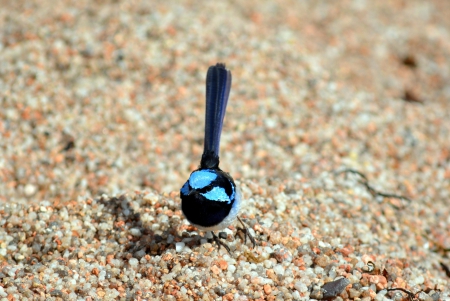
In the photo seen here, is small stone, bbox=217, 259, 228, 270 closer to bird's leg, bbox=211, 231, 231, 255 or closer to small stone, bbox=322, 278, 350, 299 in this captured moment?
bird's leg, bbox=211, 231, 231, 255

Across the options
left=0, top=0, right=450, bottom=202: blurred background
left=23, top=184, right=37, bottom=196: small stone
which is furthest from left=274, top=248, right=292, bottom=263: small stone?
left=23, top=184, right=37, bottom=196: small stone

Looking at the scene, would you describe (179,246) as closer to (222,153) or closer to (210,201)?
(210,201)

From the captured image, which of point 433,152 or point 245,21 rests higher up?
point 245,21

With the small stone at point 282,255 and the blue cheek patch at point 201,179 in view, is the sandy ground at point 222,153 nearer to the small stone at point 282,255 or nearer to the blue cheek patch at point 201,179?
the small stone at point 282,255

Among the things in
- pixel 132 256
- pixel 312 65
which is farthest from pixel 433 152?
pixel 132 256

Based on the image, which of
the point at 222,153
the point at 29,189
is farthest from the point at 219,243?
the point at 29,189

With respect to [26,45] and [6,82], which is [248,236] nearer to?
[6,82]

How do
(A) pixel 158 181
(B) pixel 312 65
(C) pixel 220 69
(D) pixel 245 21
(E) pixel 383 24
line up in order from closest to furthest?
(C) pixel 220 69 < (A) pixel 158 181 < (B) pixel 312 65 < (D) pixel 245 21 < (E) pixel 383 24
